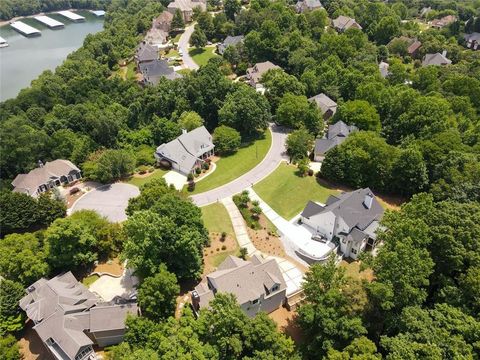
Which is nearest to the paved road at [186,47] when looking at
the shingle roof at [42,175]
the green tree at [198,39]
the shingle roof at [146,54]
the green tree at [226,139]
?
the green tree at [198,39]

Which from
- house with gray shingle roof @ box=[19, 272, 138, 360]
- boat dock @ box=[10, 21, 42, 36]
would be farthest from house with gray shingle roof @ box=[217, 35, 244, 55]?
boat dock @ box=[10, 21, 42, 36]

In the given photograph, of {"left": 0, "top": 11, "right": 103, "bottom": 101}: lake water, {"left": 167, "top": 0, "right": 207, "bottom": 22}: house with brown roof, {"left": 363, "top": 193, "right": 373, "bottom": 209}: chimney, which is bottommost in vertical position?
{"left": 0, "top": 11, "right": 103, "bottom": 101}: lake water

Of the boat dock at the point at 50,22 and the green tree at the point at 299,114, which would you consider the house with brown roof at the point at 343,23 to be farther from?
the boat dock at the point at 50,22

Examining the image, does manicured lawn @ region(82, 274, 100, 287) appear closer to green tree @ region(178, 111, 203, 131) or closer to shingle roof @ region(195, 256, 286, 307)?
shingle roof @ region(195, 256, 286, 307)

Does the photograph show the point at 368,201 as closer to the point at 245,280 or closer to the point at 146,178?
the point at 245,280

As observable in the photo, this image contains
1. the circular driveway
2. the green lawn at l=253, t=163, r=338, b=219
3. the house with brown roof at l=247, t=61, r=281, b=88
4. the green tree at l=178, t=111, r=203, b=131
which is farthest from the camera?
the house with brown roof at l=247, t=61, r=281, b=88

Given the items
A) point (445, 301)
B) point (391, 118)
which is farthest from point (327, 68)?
point (445, 301)

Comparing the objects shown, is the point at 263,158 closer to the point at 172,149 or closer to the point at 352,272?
the point at 172,149

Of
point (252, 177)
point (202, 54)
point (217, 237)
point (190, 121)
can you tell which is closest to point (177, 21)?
point (202, 54)
